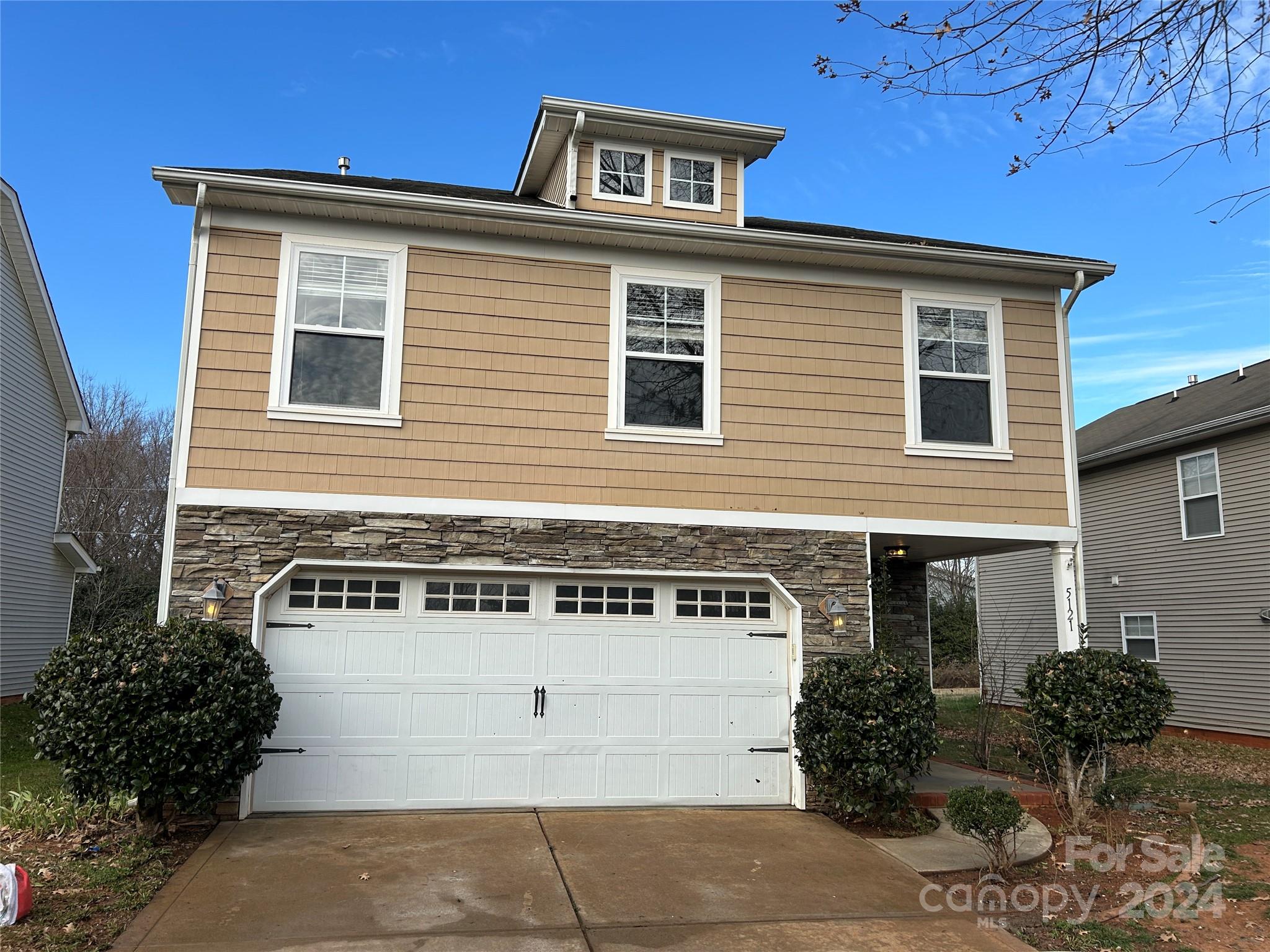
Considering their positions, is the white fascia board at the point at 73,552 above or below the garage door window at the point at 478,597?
above

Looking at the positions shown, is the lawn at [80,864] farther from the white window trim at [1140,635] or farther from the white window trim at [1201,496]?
the white window trim at [1201,496]

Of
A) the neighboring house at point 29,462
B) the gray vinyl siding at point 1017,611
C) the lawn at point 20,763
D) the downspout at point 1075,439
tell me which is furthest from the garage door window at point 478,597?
the gray vinyl siding at point 1017,611

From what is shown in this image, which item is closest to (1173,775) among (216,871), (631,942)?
(631,942)

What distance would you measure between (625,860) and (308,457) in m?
4.26

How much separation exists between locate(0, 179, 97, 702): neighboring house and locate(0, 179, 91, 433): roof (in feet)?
0.04

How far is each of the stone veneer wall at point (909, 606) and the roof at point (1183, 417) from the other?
527cm

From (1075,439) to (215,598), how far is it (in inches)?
322

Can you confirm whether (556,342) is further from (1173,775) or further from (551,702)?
(1173,775)

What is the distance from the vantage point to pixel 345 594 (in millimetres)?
7945

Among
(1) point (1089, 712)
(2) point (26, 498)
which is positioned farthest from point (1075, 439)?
(2) point (26, 498)

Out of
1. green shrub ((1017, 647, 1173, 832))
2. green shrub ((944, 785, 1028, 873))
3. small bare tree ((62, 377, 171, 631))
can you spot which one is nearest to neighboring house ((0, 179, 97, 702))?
small bare tree ((62, 377, 171, 631))

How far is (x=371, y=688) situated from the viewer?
780 centimetres

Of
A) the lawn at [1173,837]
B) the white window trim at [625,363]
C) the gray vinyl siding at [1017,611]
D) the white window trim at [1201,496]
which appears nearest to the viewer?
the lawn at [1173,837]

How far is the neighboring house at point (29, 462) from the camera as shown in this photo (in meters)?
13.9
